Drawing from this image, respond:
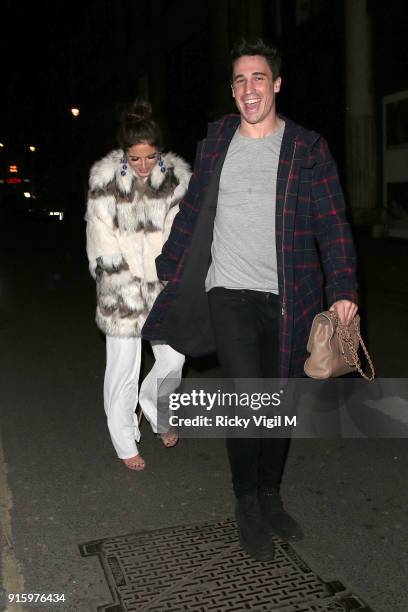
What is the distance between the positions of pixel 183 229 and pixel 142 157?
80 centimetres

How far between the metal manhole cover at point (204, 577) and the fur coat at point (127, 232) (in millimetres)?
1271

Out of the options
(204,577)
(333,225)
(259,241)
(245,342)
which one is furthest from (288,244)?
(204,577)

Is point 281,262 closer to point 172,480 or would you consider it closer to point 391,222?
point 172,480

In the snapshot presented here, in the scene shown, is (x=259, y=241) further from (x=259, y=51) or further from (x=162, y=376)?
(x=162, y=376)

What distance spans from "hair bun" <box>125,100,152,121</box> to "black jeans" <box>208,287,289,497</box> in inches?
45.9

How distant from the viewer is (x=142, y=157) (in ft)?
14.4

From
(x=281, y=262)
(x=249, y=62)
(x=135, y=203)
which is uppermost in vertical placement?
(x=249, y=62)

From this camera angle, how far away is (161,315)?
13.1 ft

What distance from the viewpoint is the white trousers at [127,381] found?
4.61 m

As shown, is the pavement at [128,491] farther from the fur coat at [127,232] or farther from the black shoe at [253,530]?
the fur coat at [127,232]

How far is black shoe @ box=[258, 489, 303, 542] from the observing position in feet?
12.4

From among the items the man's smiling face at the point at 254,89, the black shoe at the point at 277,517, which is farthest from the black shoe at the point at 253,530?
the man's smiling face at the point at 254,89

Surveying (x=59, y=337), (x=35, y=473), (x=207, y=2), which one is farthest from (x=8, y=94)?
(x=35, y=473)

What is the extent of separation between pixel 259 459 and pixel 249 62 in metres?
1.89
